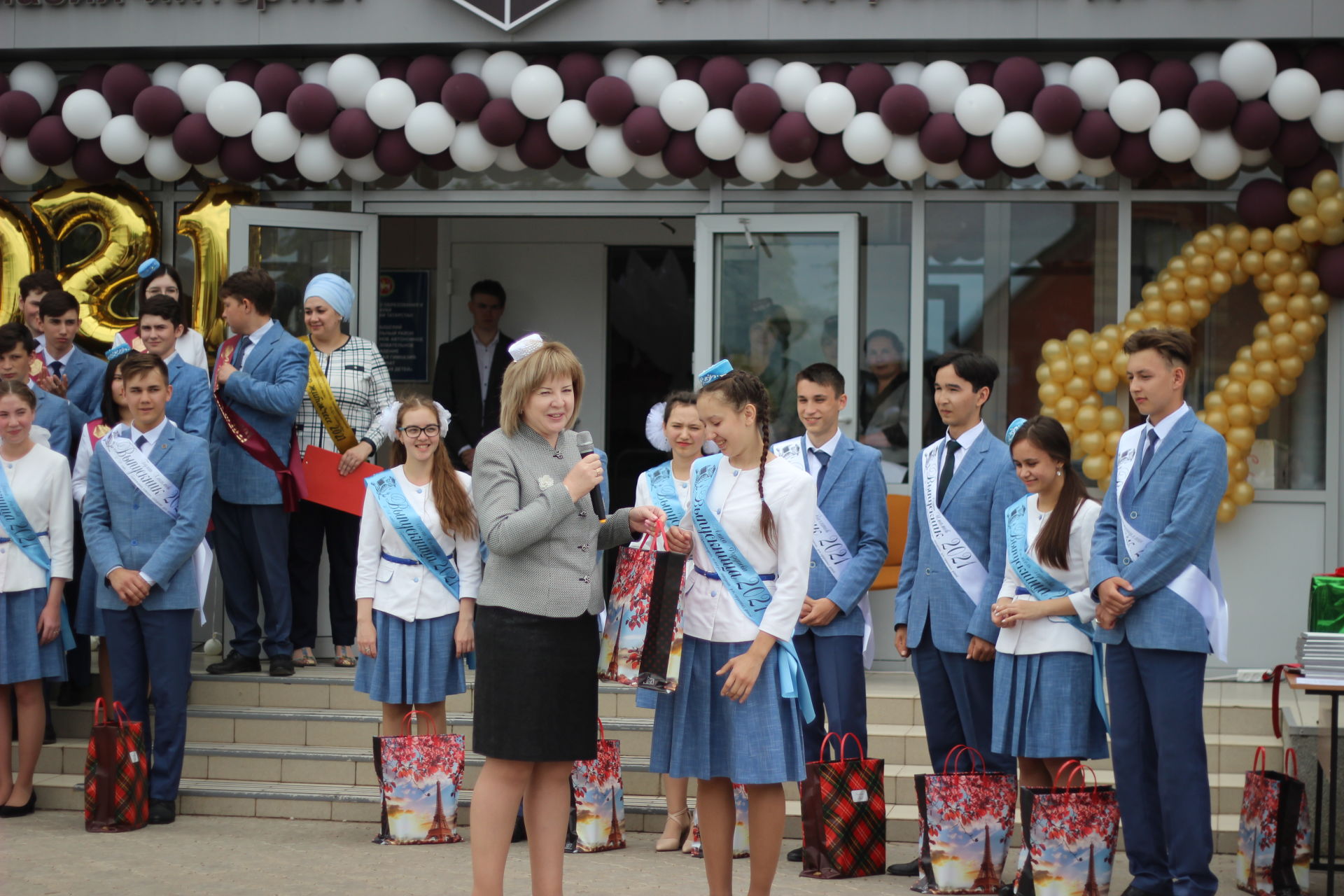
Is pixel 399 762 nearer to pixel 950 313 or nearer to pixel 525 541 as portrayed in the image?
pixel 525 541

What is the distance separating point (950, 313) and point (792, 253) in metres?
0.91

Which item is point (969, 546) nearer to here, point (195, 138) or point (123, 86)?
point (195, 138)

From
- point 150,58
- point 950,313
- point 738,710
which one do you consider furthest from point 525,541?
point 150,58

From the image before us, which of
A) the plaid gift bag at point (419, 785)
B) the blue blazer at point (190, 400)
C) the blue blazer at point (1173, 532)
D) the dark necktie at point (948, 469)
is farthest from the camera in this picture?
the blue blazer at point (190, 400)

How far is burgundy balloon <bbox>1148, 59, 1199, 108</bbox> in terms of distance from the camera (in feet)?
23.0

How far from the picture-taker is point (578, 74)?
24.4 feet

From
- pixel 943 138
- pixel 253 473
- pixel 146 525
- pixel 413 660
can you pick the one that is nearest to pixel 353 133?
pixel 253 473

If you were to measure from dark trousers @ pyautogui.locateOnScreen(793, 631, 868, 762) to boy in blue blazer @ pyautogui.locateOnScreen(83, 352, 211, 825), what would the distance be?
8.26 feet

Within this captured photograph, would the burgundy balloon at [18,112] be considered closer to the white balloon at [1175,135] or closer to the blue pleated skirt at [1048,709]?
the white balloon at [1175,135]

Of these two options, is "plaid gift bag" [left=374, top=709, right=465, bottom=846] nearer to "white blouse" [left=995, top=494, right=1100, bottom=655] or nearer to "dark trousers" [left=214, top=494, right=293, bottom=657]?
"dark trousers" [left=214, top=494, right=293, bottom=657]

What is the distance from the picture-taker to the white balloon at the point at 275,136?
7.57 metres

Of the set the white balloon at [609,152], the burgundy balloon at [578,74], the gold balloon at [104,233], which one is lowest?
the gold balloon at [104,233]

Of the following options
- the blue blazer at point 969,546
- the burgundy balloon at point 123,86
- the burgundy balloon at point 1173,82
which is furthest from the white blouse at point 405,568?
the burgundy balloon at point 1173,82

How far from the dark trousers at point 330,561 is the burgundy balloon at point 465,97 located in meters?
2.08
